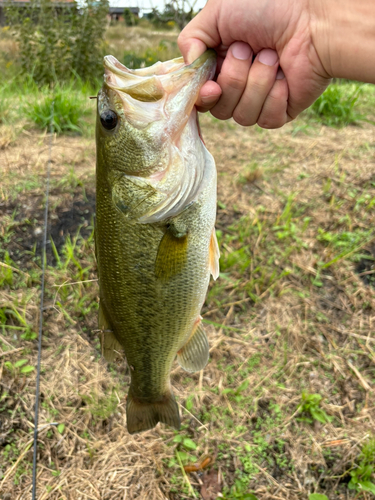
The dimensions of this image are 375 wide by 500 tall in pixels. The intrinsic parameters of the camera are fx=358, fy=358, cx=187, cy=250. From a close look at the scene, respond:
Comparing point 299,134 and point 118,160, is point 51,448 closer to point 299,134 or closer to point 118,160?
point 118,160

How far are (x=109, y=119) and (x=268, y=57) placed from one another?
76cm

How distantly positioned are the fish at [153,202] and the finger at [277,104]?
0.33 meters

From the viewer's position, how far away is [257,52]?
5.17 feet

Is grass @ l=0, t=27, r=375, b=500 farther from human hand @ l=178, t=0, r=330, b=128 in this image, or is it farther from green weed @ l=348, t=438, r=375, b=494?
human hand @ l=178, t=0, r=330, b=128

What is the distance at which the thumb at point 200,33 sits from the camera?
1.46m

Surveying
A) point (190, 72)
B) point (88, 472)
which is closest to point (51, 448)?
point (88, 472)

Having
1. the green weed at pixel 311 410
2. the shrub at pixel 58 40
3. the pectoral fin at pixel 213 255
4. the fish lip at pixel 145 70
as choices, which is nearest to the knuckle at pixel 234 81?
the fish lip at pixel 145 70

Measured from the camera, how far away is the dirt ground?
1.97 meters

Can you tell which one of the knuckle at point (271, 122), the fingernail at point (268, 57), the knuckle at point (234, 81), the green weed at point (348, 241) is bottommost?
the green weed at point (348, 241)

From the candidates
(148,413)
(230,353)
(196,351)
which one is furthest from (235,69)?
(230,353)

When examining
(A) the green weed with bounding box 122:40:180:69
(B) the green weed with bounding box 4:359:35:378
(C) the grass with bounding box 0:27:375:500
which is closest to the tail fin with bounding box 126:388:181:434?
(C) the grass with bounding box 0:27:375:500

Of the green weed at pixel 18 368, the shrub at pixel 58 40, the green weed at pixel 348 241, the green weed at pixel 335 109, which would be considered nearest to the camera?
the green weed at pixel 18 368

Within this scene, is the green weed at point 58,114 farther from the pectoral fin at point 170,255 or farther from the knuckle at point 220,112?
the pectoral fin at point 170,255

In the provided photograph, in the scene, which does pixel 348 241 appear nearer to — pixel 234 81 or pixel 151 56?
pixel 234 81
